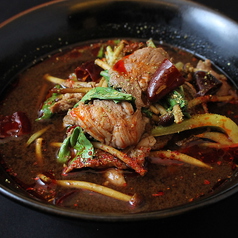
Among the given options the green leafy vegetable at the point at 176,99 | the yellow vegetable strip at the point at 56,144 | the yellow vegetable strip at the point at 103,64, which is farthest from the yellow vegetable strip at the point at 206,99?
the yellow vegetable strip at the point at 56,144

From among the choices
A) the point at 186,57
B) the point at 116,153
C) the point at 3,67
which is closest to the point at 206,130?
the point at 116,153

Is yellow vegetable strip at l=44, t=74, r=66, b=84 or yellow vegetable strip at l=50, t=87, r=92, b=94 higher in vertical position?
yellow vegetable strip at l=44, t=74, r=66, b=84

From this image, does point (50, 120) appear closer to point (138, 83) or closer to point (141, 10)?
point (138, 83)

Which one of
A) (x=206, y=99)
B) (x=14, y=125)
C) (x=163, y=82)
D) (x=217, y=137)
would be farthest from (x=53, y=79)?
(x=217, y=137)

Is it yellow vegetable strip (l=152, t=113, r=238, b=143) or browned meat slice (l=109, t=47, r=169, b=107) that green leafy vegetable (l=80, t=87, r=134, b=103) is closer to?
browned meat slice (l=109, t=47, r=169, b=107)

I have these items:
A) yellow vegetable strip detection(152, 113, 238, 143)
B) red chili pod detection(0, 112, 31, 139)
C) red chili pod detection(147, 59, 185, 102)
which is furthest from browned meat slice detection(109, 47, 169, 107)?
red chili pod detection(0, 112, 31, 139)
